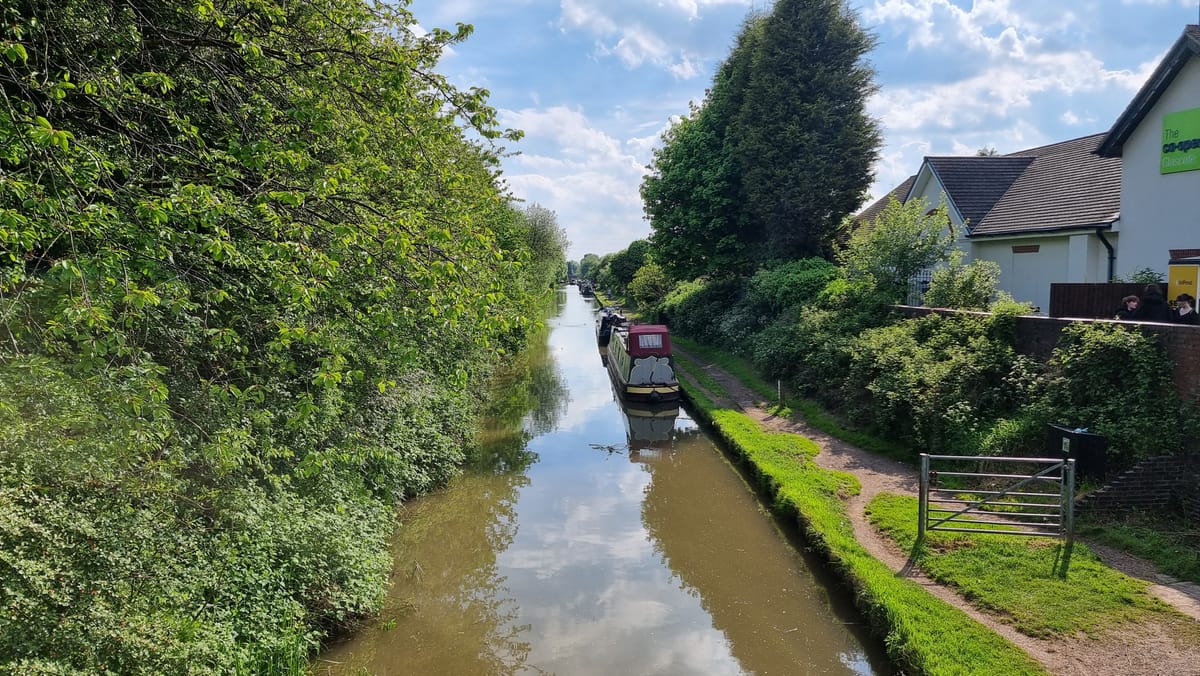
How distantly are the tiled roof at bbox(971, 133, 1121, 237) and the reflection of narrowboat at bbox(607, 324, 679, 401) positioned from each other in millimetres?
9616

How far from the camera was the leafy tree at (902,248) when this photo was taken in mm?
15688

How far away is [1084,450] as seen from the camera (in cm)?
820

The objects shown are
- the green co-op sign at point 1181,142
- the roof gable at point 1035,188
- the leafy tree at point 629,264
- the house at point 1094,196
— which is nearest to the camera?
the green co-op sign at point 1181,142

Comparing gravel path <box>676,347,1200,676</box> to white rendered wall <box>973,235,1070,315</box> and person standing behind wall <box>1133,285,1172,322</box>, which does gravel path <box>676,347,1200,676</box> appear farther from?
white rendered wall <box>973,235,1070,315</box>

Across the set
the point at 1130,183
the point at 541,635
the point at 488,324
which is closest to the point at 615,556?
the point at 541,635

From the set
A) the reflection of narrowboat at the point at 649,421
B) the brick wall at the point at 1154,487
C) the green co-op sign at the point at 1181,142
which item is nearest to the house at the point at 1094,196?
the green co-op sign at the point at 1181,142

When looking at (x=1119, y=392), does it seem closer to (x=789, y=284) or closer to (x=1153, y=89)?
(x=1153, y=89)

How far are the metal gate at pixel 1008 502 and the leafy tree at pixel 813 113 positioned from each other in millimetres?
15569

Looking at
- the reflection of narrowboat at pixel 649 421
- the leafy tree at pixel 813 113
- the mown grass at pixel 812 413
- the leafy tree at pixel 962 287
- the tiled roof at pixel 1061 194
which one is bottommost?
the reflection of narrowboat at pixel 649 421

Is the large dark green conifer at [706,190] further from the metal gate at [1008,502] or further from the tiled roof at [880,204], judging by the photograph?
the metal gate at [1008,502]

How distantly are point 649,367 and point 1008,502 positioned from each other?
1102 centimetres

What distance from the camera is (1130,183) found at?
1384 cm

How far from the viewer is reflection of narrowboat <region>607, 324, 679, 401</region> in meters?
17.9

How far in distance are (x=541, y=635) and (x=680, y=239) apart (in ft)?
75.3
